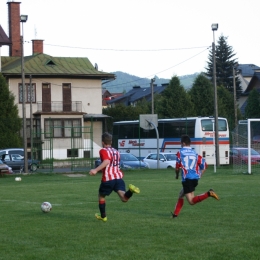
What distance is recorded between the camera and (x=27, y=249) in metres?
10.6

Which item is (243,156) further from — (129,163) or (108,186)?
(108,186)

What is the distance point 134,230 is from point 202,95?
207 feet

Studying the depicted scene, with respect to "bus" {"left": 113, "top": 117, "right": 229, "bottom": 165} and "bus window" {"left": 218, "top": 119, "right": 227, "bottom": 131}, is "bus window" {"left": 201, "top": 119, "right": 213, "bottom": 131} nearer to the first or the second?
"bus" {"left": 113, "top": 117, "right": 229, "bottom": 165}

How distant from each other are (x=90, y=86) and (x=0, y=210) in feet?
162

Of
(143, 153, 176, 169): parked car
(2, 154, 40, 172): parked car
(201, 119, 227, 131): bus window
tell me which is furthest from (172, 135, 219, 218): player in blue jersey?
(201, 119, 227, 131): bus window

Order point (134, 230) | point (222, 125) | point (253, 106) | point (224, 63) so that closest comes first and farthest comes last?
point (134, 230), point (222, 125), point (253, 106), point (224, 63)

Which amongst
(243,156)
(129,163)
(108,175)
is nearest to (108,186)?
(108,175)

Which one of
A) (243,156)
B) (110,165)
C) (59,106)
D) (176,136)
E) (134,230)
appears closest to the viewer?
(134,230)

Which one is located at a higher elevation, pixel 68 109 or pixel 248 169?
pixel 68 109

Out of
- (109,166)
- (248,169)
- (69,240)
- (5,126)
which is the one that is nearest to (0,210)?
(109,166)

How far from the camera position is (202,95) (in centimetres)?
7481

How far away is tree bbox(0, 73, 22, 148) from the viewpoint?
50531 mm

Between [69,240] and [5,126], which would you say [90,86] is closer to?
[5,126]

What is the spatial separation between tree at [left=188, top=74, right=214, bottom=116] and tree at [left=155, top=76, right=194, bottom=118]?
15.9 feet
